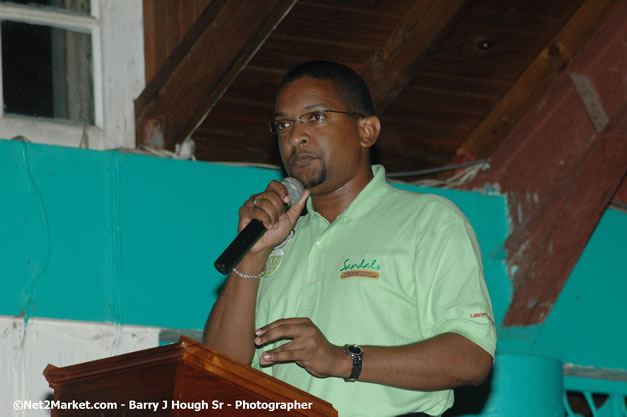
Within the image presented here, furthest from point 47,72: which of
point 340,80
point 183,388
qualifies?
point 183,388

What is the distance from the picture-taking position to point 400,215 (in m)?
2.48

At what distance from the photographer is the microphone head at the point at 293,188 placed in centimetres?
244

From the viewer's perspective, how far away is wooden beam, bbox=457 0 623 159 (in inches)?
171

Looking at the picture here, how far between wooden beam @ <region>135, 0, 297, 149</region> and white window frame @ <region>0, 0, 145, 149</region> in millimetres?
71

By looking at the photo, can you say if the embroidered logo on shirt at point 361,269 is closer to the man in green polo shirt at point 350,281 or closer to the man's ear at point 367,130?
the man in green polo shirt at point 350,281

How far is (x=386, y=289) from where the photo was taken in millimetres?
2344

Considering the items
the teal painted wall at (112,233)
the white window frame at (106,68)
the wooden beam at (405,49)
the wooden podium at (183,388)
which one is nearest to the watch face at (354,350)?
the wooden podium at (183,388)

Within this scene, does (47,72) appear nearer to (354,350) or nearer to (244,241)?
(244,241)

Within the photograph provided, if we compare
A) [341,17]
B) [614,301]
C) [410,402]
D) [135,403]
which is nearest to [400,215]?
[410,402]

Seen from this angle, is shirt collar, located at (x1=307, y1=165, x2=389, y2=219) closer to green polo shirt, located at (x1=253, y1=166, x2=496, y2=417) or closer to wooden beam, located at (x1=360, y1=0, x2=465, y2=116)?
green polo shirt, located at (x1=253, y1=166, x2=496, y2=417)

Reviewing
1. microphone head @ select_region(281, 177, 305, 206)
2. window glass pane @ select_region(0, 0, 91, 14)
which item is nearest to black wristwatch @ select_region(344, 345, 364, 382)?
microphone head @ select_region(281, 177, 305, 206)

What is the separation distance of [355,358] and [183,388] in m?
0.43

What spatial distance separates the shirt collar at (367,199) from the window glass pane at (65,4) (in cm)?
172

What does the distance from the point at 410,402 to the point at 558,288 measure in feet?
7.25
